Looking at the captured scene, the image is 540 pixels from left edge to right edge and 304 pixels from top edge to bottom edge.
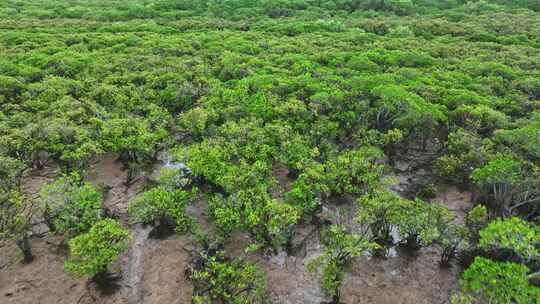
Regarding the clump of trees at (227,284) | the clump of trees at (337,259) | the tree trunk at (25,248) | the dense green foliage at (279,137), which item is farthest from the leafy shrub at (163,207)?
the clump of trees at (337,259)

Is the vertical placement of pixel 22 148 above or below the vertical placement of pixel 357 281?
above

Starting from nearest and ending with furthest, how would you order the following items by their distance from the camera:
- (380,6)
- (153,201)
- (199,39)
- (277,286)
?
(277,286) → (153,201) → (199,39) → (380,6)

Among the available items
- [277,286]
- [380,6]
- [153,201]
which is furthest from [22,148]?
[380,6]

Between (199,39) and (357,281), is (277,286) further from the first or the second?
(199,39)

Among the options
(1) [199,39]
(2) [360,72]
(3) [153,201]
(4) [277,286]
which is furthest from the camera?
(1) [199,39]

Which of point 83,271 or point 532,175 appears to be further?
point 532,175

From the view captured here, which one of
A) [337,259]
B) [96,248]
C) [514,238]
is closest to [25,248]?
[96,248]

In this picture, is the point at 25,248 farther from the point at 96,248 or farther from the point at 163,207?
the point at 163,207

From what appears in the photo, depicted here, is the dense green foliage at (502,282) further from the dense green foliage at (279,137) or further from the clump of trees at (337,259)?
the clump of trees at (337,259)
